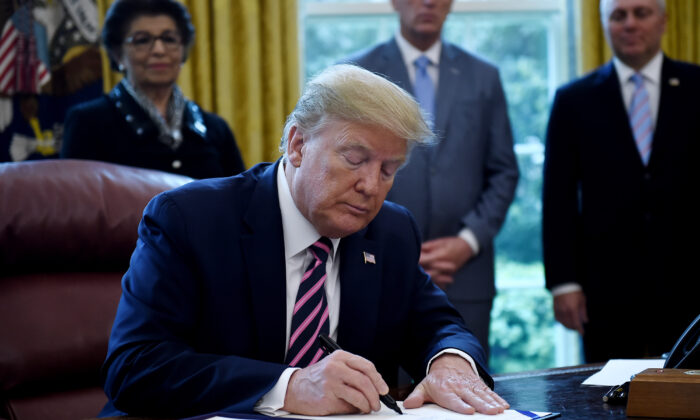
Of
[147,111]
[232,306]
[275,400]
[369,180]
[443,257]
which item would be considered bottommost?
[443,257]

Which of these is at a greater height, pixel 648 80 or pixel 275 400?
pixel 648 80

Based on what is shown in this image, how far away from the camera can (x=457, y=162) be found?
3334 millimetres

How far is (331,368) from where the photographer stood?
1474mm

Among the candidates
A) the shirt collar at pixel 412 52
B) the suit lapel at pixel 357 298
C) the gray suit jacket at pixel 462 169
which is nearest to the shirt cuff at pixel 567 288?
the gray suit jacket at pixel 462 169

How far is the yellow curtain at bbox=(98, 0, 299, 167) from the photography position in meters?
4.04

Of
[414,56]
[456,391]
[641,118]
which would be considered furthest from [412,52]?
[456,391]

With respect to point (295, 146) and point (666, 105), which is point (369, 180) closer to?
point (295, 146)

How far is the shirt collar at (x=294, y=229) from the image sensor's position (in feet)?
6.08

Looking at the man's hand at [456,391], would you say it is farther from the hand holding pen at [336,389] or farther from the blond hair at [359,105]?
the blond hair at [359,105]

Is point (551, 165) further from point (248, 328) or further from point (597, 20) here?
point (248, 328)

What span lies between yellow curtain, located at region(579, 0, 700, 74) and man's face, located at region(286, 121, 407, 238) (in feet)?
9.58

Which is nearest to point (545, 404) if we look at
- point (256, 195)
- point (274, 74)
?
point (256, 195)

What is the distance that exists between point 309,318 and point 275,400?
1.04ft

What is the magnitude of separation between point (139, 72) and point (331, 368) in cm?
186
